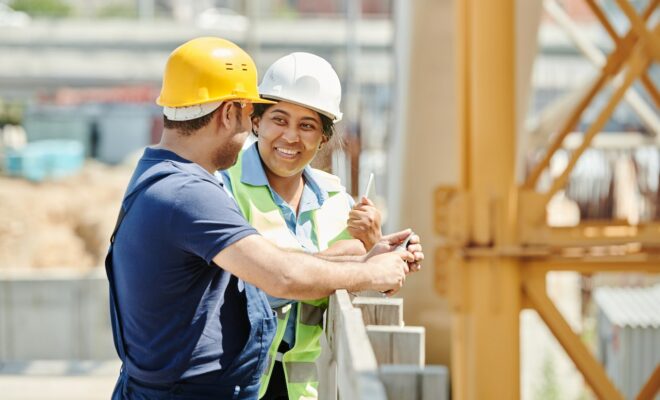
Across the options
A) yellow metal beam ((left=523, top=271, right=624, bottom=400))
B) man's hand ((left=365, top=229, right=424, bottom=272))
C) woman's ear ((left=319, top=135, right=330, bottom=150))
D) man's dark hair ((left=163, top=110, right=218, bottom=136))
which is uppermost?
man's dark hair ((left=163, top=110, right=218, bottom=136))

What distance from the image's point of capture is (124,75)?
49250 millimetres

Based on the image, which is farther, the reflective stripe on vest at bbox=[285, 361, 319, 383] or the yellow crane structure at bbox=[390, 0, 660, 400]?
the yellow crane structure at bbox=[390, 0, 660, 400]

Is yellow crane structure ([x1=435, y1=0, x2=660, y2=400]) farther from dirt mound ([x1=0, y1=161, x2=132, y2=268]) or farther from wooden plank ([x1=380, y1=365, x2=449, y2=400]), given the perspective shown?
dirt mound ([x1=0, y1=161, x2=132, y2=268])

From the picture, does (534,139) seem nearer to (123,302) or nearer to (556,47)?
(123,302)

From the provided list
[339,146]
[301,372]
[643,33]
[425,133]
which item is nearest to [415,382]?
[301,372]

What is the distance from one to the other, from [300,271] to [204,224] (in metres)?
0.30

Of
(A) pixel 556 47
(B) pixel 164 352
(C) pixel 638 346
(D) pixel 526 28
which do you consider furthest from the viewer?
(A) pixel 556 47

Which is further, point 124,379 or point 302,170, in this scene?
point 302,170

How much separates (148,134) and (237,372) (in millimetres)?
42356

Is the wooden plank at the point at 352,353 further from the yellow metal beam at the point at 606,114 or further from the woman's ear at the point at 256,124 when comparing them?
the yellow metal beam at the point at 606,114

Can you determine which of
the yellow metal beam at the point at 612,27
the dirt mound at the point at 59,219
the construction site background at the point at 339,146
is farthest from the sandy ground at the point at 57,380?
the dirt mound at the point at 59,219

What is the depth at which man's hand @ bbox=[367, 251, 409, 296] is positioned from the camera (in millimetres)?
3625

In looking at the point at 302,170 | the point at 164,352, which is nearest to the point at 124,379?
the point at 164,352

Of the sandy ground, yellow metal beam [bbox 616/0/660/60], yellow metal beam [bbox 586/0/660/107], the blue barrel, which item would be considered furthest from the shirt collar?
the blue barrel
